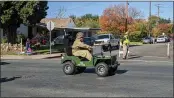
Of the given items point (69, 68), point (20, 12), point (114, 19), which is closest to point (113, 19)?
point (114, 19)

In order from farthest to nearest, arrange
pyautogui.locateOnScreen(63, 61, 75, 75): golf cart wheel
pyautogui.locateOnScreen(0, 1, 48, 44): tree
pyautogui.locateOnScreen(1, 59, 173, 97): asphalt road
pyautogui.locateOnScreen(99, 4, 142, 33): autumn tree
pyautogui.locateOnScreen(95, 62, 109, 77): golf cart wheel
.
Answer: pyautogui.locateOnScreen(99, 4, 142, 33): autumn tree
pyautogui.locateOnScreen(0, 1, 48, 44): tree
pyautogui.locateOnScreen(63, 61, 75, 75): golf cart wheel
pyautogui.locateOnScreen(95, 62, 109, 77): golf cart wheel
pyautogui.locateOnScreen(1, 59, 173, 97): asphalt road

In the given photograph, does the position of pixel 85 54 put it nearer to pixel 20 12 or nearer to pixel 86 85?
pixel 86 85

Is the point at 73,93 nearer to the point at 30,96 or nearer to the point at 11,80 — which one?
the point at 30,96

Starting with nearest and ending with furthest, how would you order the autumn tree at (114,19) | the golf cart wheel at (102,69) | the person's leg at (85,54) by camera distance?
the golf cart wheel at (102,69) → the person's leg at (85,54) → the autumn tree at (114,19)

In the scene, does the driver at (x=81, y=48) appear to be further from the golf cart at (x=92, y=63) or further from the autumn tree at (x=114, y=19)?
the autumn tree at (x=114, y=19)

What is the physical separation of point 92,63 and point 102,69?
1.52 feet

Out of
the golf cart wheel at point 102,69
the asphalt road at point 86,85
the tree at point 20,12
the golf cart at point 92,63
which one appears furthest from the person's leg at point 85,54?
the tree at point 20,12

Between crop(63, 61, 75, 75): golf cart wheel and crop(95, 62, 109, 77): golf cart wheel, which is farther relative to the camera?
crop(63, 61, 75, 75): golf cart wheel

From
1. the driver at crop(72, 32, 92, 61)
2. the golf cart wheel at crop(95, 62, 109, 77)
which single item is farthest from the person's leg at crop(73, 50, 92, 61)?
the golf cart wheel at crop(95, 62, 109, 77)

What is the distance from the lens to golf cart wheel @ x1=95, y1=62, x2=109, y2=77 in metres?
13.6

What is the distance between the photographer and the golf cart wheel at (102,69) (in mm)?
13609

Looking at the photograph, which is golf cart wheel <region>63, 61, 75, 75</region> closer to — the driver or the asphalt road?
the asphalt road

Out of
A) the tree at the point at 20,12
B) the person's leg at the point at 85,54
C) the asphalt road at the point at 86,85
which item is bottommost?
the asphalt road at the point at 86,85

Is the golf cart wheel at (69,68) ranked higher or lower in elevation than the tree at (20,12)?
lower
